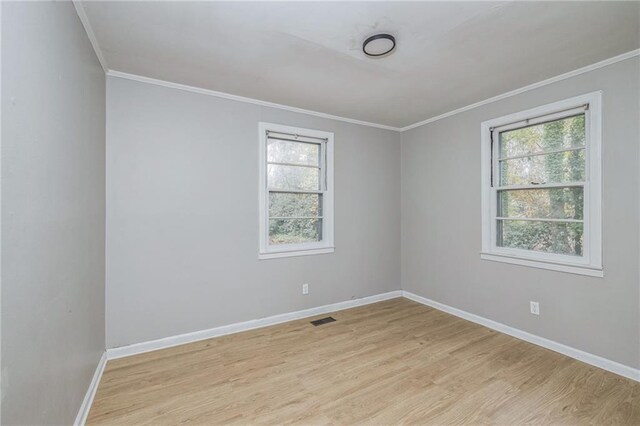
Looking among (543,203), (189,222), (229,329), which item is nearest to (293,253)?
(229,329)

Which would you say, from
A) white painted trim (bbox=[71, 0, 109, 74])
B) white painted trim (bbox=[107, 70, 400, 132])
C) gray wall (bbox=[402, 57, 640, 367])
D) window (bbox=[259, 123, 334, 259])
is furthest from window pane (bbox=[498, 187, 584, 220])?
white painted trim (bbox=[71, 0, 109, 74])

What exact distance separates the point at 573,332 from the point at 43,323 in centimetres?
375

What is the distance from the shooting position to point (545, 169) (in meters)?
2.87

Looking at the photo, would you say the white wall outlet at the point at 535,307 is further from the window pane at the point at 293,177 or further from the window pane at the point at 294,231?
the window pane at the point at 293,177

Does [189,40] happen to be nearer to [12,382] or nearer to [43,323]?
[43,323]

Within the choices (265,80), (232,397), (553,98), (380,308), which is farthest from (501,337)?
(265,80)

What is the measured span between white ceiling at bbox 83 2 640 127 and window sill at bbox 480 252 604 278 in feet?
5.63

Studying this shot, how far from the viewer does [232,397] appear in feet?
6.80

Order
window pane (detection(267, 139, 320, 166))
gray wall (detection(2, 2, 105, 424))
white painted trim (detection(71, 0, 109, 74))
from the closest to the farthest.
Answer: gray wall (detection(2, 2, 105, 424)) < white painted trim (detection(71, 0, 109, 74)) < window pane (detection(267, 139, 320, 166))

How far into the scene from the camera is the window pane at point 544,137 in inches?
105

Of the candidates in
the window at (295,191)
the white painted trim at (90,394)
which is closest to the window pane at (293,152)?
the window at (295,191)

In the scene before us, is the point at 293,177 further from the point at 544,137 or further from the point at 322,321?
the point at 544,137

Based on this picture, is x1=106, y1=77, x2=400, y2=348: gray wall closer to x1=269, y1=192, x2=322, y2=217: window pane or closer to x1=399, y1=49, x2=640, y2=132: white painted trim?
x1=269, y1=192, x2=322, y2=217: window pane

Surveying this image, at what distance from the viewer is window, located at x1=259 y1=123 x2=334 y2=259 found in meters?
3.35
